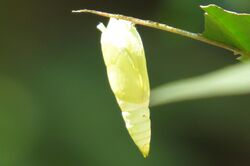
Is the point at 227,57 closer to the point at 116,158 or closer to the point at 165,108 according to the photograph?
the point at 165,108

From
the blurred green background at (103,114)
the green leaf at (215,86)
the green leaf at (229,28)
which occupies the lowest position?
the blurred green background at (103,114)

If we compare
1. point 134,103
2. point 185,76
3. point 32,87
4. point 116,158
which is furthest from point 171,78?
point 134,103

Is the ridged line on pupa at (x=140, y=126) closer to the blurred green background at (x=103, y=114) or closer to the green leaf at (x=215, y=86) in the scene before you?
the green leaf at (x=215, y=86)

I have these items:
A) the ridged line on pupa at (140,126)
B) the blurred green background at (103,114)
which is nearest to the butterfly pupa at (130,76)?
the ridged line on pupa at (140,126)

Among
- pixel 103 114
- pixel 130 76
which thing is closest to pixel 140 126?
pixel 130 76

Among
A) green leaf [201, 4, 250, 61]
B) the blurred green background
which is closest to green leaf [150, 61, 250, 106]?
green leaf [201, 4, 250, 61]

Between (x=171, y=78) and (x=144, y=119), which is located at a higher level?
(x=144, y=119)
